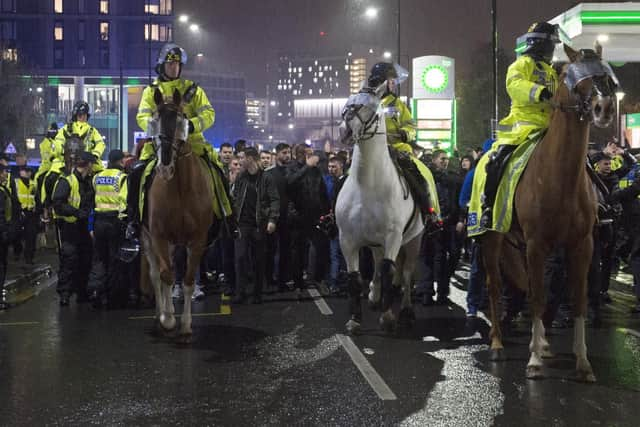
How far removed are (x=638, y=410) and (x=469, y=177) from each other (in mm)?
6239

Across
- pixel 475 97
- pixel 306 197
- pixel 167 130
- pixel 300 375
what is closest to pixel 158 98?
pixel 167 130

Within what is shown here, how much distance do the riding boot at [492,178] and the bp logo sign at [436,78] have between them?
33728 mm

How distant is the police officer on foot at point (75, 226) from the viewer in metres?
14.3

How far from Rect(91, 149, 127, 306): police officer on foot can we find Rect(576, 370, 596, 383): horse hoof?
25.2 ft

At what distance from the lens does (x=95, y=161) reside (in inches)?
592

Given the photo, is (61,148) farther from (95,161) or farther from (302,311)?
(302,311)

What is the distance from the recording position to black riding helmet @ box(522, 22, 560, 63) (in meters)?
9.73

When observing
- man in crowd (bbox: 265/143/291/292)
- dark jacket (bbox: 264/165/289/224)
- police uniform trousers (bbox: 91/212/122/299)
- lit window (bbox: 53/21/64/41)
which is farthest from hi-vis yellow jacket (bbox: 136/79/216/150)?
lit window (bbox: 53/21/64/41)

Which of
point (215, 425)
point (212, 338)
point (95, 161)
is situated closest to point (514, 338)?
point (212, 338)

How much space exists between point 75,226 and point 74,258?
49 centimetres

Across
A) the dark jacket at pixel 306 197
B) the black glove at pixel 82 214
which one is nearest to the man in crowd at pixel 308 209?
the dark jacket at pixel 306 197

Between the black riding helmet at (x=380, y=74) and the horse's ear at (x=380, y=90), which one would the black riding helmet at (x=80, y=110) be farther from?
the horse's ear at (x=380, y=90)

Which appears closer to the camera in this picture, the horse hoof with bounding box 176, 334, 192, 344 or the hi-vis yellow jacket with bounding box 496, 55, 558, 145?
the hi-vis yellow jacket with bounding box 496, 55, 558, 145

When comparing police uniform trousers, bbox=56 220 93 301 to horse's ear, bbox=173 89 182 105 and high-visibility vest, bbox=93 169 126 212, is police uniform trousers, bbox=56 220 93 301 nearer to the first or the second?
high-visibility vest, bbox=93 169 126 212
